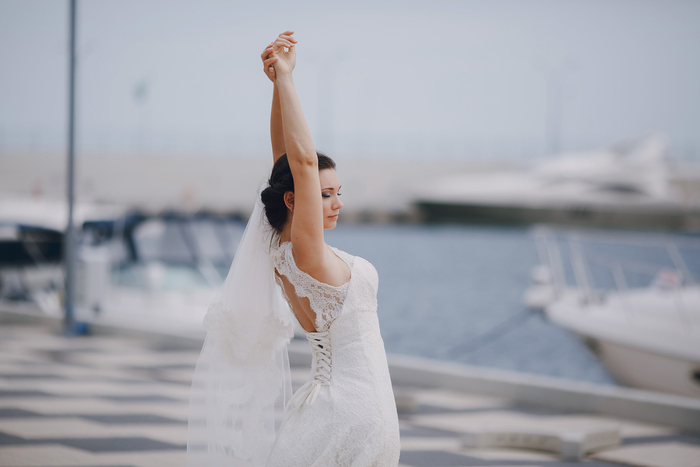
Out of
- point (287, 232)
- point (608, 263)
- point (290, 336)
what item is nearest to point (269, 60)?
point (287, 232)

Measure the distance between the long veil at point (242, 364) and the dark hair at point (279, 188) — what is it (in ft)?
0.40

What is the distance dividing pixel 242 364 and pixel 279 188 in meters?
0.67

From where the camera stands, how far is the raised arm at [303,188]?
200 cm

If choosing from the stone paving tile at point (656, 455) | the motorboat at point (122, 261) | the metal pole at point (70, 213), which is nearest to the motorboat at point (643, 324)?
the stone paving tile at point (656, 455)

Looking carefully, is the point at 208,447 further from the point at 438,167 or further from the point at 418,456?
the point at 438,167

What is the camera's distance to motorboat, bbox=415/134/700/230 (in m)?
54.4

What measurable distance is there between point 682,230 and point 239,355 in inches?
2300

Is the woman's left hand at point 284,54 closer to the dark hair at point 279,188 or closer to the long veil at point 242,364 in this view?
the dark hair at point 279,188

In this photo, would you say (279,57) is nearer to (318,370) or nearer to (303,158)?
(303,158)

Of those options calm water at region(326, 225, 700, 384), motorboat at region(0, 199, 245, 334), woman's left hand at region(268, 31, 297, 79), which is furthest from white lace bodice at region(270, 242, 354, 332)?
calm water at region(326, 225, 700, 384)

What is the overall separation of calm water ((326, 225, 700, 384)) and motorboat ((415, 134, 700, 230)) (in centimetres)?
291

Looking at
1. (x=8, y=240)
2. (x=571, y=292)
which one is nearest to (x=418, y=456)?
(x=571, y=292)

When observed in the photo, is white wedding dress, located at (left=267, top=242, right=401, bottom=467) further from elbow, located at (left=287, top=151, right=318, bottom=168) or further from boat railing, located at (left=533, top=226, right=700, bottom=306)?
boat railing, located at (left=533, top=226, right=700, bottom=306)

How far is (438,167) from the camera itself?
2562 inches
